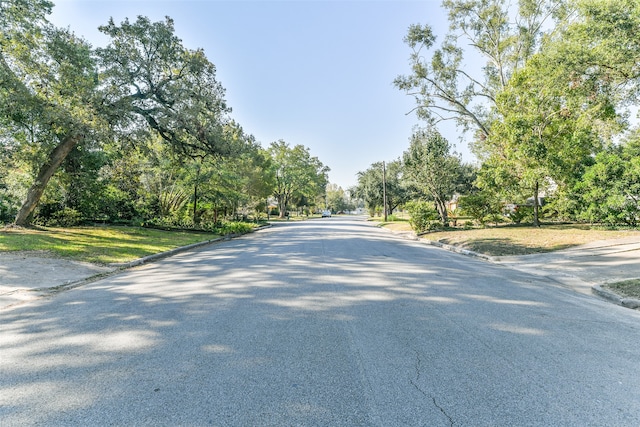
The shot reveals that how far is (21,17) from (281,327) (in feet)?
52.3

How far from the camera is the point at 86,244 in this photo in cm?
1184

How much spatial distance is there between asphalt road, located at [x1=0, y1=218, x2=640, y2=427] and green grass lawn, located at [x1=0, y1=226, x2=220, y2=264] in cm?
457

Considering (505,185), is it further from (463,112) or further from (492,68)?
(492,68)

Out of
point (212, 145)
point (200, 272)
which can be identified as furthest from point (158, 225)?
point (200, 272)

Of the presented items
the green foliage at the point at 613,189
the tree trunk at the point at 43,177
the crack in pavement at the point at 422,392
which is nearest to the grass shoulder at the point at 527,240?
the green foliage at the point at 613,189

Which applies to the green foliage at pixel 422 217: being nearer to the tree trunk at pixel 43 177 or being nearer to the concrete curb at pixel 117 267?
the concrete curb at pixel 117 267

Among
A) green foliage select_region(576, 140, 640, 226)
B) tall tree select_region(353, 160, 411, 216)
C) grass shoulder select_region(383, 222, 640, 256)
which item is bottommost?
grass shoulder select_region(383, 222, 640, 256)

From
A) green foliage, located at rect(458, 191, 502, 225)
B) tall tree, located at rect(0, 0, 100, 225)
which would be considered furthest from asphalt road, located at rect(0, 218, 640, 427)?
green foliage, located at rect(458, 191, 502, 225)

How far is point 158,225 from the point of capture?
20.7 meters

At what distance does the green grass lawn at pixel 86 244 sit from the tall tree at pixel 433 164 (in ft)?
51.3

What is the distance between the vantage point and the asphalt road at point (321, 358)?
2461 millimetres

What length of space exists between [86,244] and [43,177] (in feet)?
15.4

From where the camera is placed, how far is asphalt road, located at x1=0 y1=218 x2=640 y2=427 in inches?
96.9

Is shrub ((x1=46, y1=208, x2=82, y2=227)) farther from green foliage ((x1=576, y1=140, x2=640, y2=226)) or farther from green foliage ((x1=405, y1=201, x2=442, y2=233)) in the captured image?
green foliage ((x1=576, y1=140, x2=640, y2=226))
